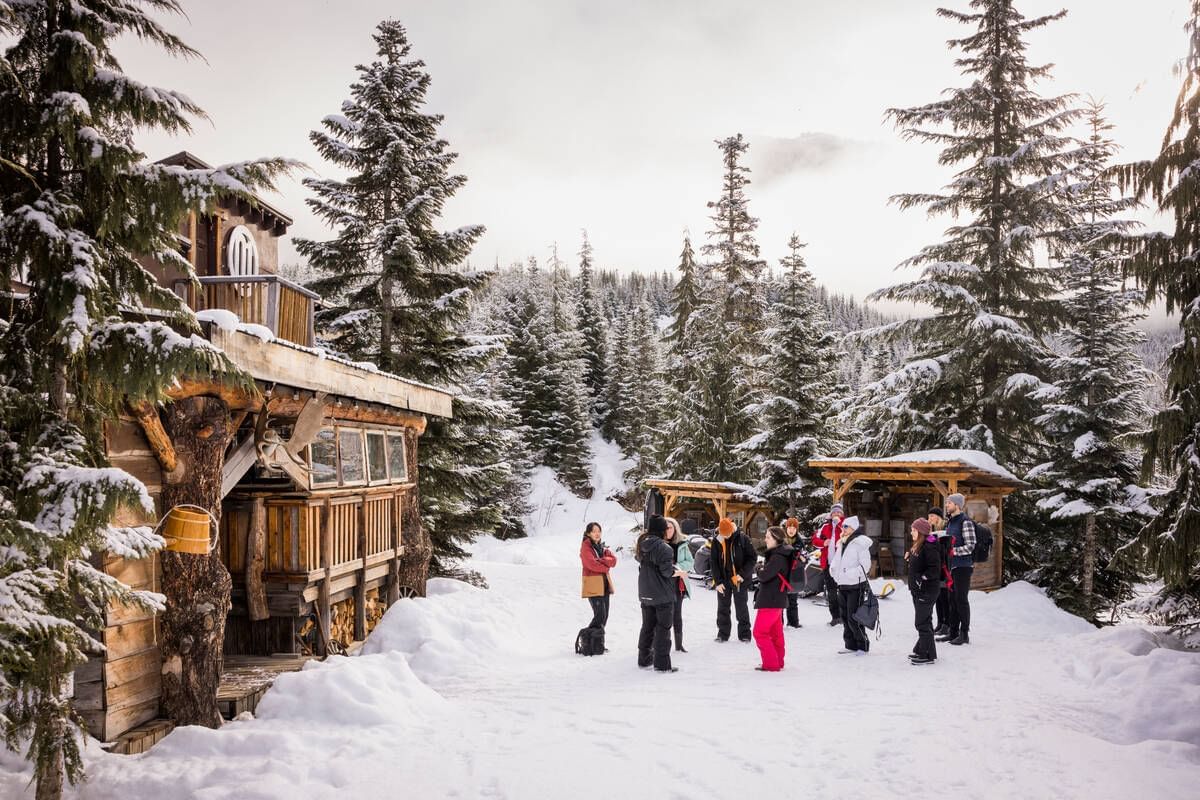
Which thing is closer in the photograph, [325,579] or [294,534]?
[294,534]

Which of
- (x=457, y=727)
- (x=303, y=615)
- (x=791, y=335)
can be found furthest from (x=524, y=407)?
(x=457, y=727)

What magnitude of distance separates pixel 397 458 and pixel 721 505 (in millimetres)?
11145

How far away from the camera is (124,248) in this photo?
486 centimetres

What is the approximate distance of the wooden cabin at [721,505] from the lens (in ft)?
69.6

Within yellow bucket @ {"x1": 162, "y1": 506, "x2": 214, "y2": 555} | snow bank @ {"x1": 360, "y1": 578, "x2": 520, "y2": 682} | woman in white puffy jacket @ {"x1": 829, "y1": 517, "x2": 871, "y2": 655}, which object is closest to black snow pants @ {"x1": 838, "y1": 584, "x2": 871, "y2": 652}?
woman in white puffy jacket @ {"x1": 829, "y1": 517, "x2": 871, "y2": 655}

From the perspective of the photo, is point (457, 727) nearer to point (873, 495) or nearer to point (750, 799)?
point (750, 799)

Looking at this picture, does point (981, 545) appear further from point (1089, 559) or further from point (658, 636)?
point (1089, 559)

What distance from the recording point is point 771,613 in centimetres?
909

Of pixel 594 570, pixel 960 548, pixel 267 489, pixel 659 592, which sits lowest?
pixel 659 592

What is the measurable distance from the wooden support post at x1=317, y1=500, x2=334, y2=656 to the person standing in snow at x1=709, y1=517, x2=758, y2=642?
17.8 feet

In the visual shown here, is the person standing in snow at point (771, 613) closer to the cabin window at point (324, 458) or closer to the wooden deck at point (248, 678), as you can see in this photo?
the wooden deck at point (248, 678)

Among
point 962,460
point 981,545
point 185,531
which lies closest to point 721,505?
point 962,460

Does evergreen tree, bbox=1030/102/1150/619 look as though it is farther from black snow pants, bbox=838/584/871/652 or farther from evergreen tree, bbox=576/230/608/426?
evergreen tree, bbox=576/230/608/426

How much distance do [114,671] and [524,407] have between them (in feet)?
122
